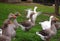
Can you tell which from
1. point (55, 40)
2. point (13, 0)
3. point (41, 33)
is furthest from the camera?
point (13, 0)

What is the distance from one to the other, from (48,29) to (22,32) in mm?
1885

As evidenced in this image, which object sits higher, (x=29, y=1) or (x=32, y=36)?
(x=32, y=36)

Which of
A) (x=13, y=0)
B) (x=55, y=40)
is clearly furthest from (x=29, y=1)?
(x=55, y=40)

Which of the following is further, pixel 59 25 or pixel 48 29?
pixel 59 25

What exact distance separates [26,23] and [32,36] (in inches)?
38.6

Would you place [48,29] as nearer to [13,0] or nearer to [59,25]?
[59,25]

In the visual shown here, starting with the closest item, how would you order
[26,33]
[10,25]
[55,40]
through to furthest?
[10,25]
[55,40]
[26,33]

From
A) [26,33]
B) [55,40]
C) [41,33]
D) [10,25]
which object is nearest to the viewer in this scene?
[10,25]

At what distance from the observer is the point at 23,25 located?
957 cm

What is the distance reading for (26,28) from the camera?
952 cm

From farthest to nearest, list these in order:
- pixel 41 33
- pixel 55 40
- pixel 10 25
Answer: pixel 55 40, pixel 41 33, pixel 10 25

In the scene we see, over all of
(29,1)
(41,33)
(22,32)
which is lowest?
(29,1)

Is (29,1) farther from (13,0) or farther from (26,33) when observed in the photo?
(26,33)

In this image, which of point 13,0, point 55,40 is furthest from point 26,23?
point 13,0
